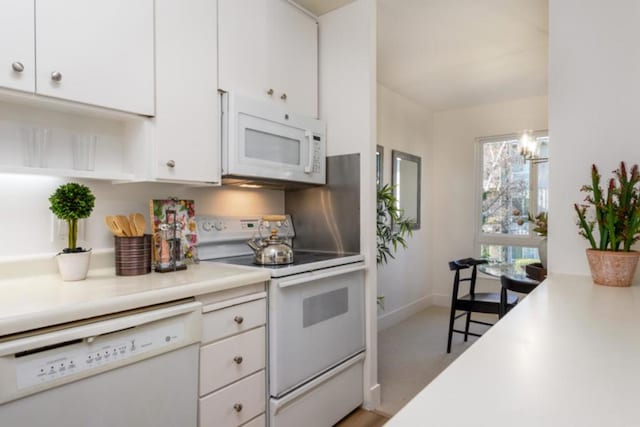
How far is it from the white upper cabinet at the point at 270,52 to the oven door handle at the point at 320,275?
972 millimetres

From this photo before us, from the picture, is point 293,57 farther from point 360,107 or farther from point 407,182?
point 407,182

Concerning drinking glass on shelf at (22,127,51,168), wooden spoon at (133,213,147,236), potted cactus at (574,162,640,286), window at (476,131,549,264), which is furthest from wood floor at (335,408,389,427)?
window at (476,131,549,264)

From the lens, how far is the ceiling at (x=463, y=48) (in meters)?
2.36

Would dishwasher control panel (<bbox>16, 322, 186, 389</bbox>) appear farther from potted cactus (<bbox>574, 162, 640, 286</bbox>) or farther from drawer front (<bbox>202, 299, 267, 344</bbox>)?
potted cactus (<bbox>574, 162, 640, 286</bbox>)

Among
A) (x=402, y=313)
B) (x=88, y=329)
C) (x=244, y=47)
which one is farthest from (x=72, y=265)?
(x=402, y=313)

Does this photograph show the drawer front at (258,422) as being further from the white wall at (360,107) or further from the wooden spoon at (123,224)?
the wooden spoon at (123,224)

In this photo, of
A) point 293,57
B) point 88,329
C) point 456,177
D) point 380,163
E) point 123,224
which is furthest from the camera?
point 456,177

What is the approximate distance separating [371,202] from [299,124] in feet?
2.07

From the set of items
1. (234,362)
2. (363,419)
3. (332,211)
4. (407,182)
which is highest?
(407,182)

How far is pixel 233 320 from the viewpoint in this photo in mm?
1503

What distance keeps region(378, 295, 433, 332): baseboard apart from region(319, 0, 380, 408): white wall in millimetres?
1479

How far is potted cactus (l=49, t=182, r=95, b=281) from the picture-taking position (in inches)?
54.8

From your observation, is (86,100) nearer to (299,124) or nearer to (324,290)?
(299,124)

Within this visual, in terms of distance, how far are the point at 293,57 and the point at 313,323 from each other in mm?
1517
